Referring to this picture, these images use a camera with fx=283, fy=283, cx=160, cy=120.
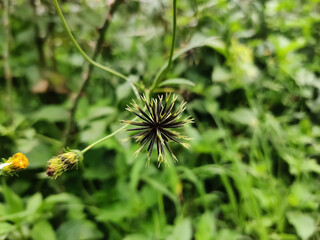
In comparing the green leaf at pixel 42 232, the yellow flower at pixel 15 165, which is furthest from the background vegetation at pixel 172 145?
the yellow flower at pixel 15 165

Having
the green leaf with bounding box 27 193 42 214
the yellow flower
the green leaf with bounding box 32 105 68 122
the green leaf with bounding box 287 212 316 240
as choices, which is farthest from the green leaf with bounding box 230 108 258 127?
the yellow flower

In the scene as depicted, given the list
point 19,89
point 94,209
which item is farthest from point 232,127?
point 19,89

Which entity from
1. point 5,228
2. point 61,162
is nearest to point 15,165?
point 61,162

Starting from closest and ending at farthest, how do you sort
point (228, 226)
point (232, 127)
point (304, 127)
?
1. point (228, 226)
2. point (304, 127)
3. point (232, 127)

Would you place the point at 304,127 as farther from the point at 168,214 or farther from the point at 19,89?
the point at 19,89

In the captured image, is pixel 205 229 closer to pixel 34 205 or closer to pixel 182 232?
pixel 182 232

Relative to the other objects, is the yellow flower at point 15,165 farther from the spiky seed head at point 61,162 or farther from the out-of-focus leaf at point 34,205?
the out-of-focus leaf at point 34,205
